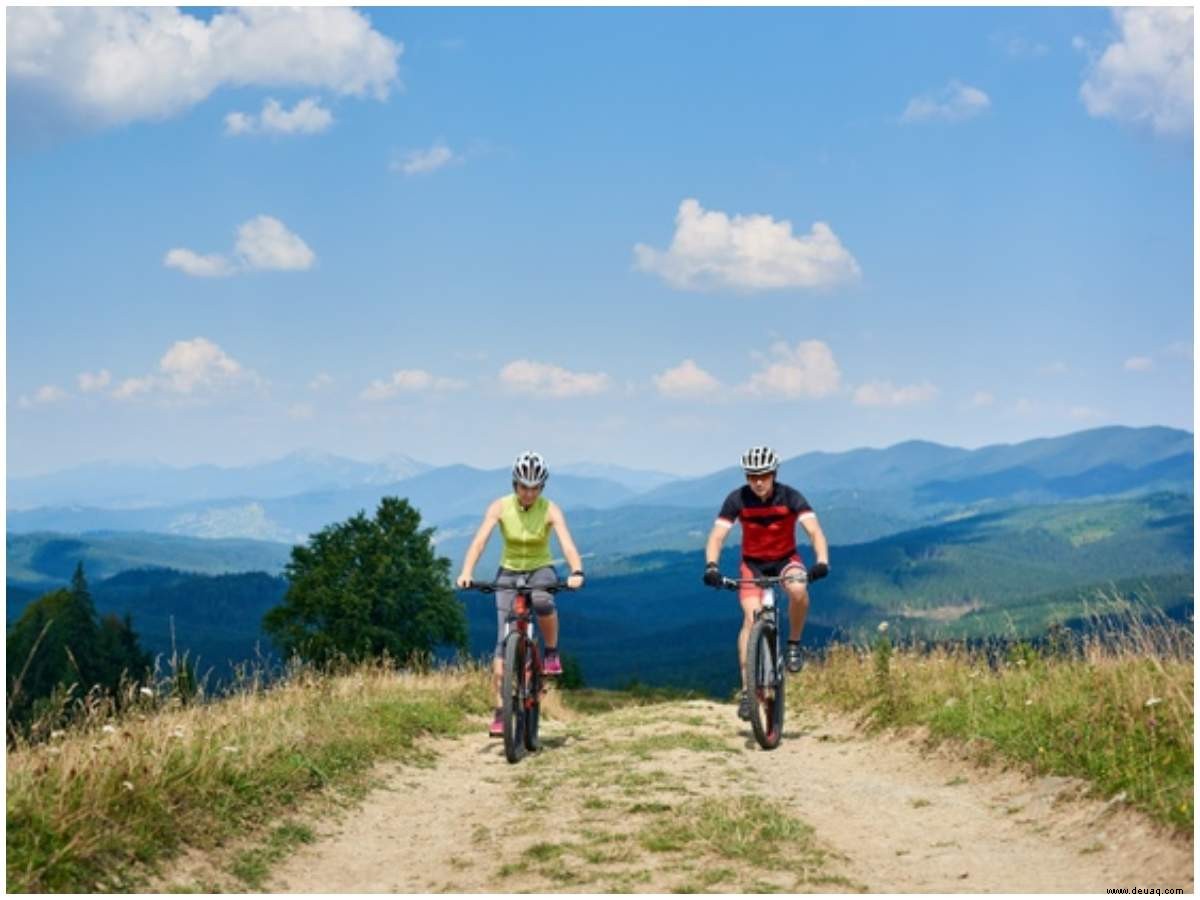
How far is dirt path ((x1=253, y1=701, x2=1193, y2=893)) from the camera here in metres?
7.58

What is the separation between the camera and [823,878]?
7.47m

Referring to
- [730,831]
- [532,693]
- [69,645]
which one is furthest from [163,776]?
[69,645]

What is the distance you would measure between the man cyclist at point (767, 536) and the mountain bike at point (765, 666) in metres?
0.08

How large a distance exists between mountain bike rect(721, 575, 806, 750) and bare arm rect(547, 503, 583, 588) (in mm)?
1551

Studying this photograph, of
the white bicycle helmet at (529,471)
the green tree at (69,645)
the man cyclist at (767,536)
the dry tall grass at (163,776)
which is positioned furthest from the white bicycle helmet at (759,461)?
the green tree at (69,645)

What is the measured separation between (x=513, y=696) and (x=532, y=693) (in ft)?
2.17

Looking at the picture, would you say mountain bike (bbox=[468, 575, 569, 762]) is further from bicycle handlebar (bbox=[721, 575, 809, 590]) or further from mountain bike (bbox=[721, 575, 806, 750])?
mountain bike (bbox=[721, 575, 806, 750])

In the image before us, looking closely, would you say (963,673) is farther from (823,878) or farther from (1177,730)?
(823,878)

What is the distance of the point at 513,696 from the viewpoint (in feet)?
41.4

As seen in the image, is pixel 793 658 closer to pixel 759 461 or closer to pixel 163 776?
pixel 759 461

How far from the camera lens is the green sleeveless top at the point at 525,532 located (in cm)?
1270

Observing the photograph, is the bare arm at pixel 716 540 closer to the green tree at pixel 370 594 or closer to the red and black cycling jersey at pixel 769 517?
the red and black cycling jersey at pixel 769 517

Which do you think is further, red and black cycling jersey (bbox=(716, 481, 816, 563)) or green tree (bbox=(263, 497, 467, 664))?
green tree (bbox=(263, 497, 467, 664))

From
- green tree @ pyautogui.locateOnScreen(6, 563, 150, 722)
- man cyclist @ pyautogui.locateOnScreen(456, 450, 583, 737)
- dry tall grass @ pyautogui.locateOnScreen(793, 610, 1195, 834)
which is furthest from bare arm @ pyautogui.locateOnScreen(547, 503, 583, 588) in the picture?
green tree @ pyautogui.locateOnScreen(6, 563, 150, 722)
